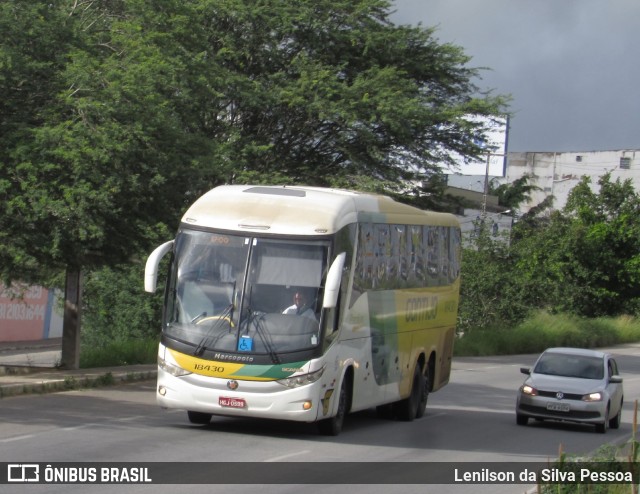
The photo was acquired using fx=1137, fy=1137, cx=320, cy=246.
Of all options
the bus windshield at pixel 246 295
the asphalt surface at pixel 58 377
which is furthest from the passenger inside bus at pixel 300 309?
A: the asphalt surface at pixel 58 377

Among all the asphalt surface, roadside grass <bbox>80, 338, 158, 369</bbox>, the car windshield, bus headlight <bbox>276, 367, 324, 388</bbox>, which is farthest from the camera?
roadside grass <bbox>80, 338, 158, 369</bbox>

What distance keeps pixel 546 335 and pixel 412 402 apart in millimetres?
30956

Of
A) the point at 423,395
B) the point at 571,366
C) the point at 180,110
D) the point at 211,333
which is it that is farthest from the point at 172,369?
the point at 180,110

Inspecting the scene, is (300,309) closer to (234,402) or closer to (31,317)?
(234,402)

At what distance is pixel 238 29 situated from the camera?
116 ft

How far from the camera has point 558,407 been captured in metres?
20.5

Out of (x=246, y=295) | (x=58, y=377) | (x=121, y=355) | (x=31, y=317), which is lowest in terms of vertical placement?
(x=31, y=317)

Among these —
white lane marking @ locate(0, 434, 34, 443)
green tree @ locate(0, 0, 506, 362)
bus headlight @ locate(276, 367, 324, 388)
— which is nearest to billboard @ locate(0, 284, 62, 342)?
green tree @ locate(0, 0, 506, 362)

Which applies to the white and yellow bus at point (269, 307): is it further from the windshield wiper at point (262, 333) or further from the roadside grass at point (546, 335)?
the roadside grass at point (546, 335)

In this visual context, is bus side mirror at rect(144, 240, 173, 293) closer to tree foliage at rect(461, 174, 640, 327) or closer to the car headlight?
the car headlight

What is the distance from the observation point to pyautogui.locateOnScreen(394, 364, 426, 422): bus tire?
2002 cm

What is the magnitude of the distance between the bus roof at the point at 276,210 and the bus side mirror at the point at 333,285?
72 cm

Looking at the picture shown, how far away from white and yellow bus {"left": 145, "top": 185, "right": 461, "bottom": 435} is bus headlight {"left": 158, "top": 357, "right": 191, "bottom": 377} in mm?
15

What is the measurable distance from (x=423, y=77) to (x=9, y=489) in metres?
28.7
